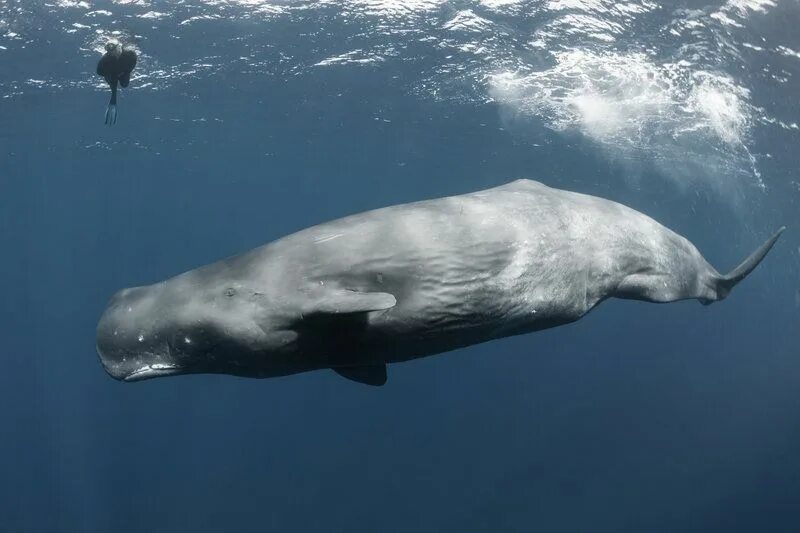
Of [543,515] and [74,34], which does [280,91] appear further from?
[543,515]

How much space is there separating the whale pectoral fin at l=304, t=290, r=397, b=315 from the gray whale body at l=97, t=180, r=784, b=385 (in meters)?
0.01

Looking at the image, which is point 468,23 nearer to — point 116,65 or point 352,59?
point 352,59

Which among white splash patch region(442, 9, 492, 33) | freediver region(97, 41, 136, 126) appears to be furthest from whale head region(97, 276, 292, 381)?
white splash patch region(442, 9, 492, 33)

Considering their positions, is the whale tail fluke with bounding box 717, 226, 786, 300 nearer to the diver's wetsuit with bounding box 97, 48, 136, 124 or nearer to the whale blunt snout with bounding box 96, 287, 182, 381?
the whale blunt snout with bounding box 96, 287, 182, 381

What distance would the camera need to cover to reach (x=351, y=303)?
4.57 m

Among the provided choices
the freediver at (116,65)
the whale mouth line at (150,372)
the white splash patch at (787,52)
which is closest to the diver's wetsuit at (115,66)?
the freediver at (116,65)

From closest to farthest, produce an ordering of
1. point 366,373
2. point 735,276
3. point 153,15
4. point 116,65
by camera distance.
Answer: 1. point 366,373
2. point 735,276
3. point 116,65
4. point 153,15

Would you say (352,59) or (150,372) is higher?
(150,372)

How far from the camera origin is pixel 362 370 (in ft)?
20.1

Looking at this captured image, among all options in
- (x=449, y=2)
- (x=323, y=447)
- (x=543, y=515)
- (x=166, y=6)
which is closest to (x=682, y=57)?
(x=449, y=2)

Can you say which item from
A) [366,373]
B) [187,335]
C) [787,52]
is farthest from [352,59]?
[187,335]

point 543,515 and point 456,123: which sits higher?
point 456,123

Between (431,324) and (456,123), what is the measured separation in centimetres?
3300

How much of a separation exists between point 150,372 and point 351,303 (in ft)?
6.26
